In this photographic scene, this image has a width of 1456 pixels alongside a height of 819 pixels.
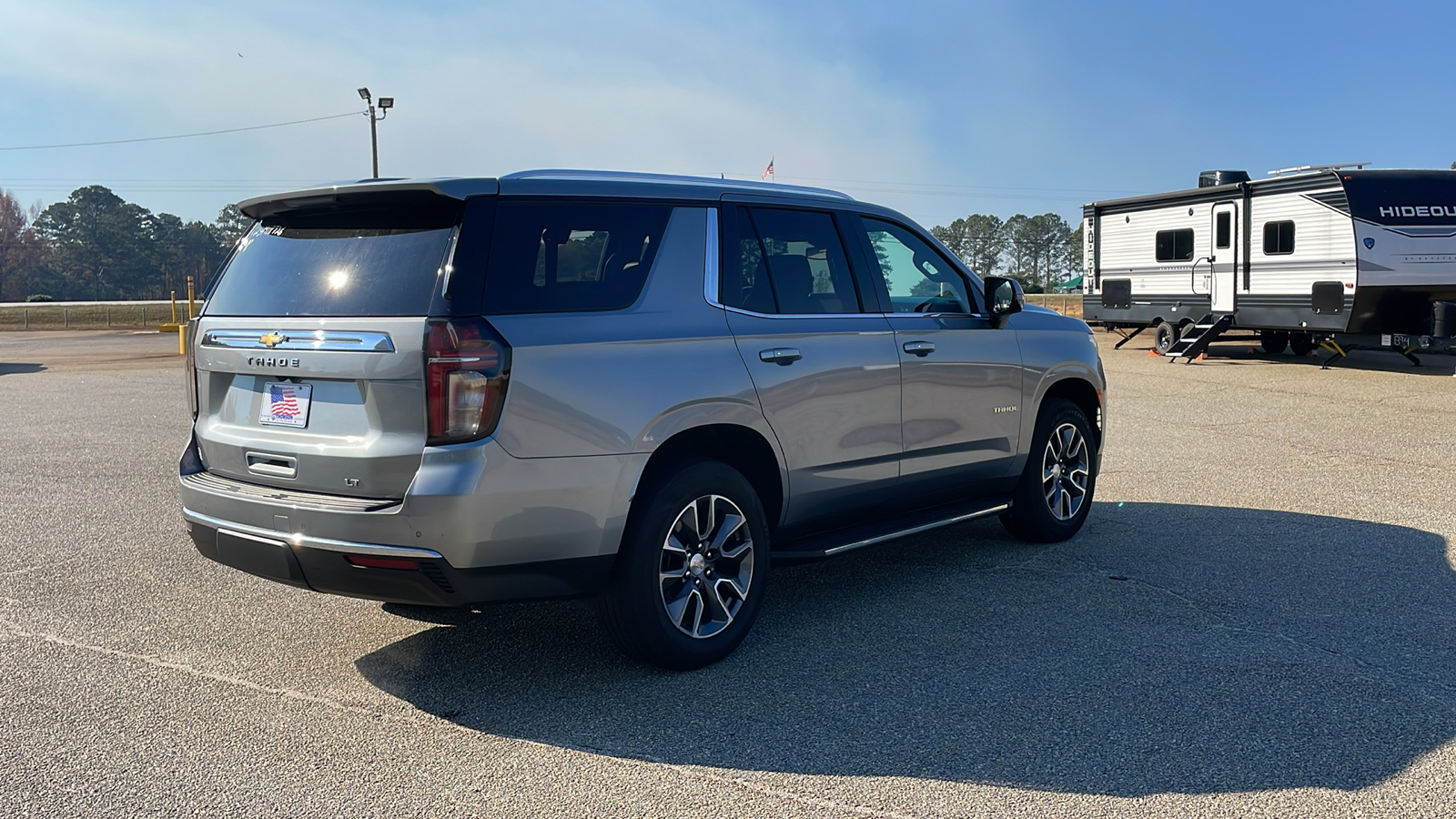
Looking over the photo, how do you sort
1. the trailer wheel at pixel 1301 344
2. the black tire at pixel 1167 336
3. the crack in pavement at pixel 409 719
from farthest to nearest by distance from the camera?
the black tire at pixel 1167 336 → the trailer wheel at pixel 1301 344 → the crack in pavement at pixel 409 719

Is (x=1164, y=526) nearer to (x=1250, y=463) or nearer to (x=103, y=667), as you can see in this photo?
(x=1250, y=463)

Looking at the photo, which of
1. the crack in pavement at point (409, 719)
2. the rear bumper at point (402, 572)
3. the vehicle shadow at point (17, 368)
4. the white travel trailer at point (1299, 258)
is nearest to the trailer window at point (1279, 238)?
the white travel trailer at point (1299, 258)

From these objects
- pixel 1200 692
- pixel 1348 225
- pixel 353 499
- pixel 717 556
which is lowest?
pixel 1200 692

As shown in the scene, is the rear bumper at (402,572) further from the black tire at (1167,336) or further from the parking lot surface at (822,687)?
the black tire at (1167,336)

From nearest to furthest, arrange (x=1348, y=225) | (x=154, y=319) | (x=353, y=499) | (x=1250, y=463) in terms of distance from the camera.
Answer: (x=353, y=499) → (x=1250, y=463) → (x=1348, y=225) → (x=154, y=319)

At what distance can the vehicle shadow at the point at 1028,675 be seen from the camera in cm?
365

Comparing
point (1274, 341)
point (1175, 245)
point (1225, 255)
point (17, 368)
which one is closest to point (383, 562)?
point (1225, 255)

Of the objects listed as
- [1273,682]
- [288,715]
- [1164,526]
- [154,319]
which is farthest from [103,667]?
[154,319]

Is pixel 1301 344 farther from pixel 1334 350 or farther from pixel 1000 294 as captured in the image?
pixel 1000 294

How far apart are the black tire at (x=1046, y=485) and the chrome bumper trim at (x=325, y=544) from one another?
3.58 meters

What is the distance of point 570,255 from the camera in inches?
168

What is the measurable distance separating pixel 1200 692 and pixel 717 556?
180cm

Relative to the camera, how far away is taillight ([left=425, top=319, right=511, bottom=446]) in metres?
3.82

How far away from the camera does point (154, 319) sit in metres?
51.3
